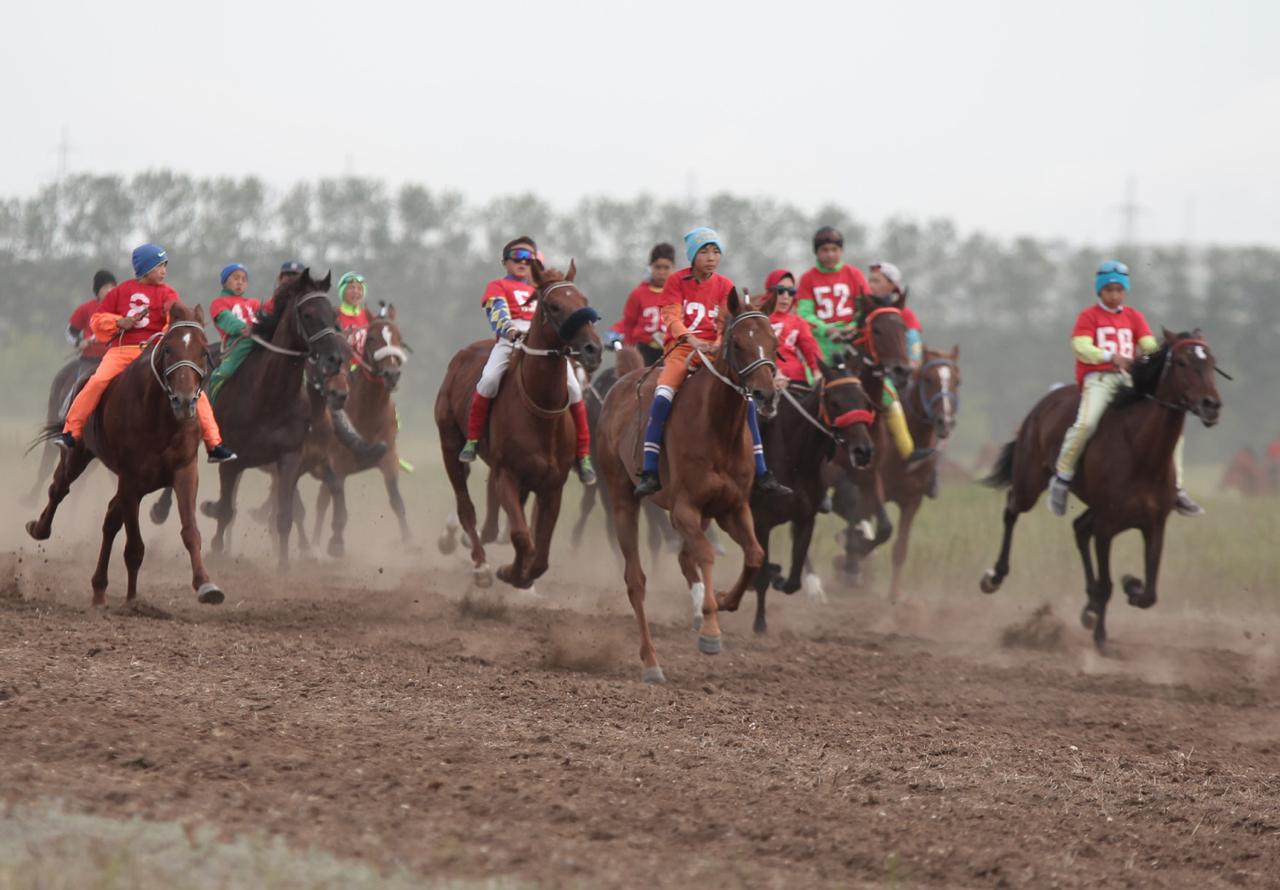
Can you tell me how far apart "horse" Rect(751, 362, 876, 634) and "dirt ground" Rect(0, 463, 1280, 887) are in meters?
0.94

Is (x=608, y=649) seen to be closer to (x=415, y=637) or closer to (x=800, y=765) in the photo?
(x=415, y=637)

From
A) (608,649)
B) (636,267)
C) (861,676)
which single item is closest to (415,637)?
(608,649)

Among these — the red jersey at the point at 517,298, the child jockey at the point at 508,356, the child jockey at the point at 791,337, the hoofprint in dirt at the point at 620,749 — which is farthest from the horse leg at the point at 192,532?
the child jockey at the point at 791,337

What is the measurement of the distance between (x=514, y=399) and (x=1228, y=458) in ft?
164

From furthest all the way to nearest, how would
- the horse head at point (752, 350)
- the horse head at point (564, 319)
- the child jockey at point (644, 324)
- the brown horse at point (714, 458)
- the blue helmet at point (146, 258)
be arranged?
1. the child jockey at point (644, 324)
2. the blue helmet at point (146, 258)
3. the horse head at point (564, 319)
4. the brown horse at point (714, 458)
5. the horse head at point (752, 350)

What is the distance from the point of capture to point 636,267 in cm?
5391

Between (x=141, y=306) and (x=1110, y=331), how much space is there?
822 centimetres

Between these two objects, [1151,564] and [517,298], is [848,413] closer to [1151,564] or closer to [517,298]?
[517,298]

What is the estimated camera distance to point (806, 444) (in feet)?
45.4

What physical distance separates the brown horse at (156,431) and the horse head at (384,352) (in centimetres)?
555

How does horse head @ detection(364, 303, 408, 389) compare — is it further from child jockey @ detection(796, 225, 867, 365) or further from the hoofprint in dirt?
the hoofprint in dirt

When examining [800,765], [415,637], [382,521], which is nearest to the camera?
[800,765]

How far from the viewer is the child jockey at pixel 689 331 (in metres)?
11.1

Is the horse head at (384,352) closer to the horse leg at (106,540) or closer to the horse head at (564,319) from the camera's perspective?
the horse leg at (106,540)
